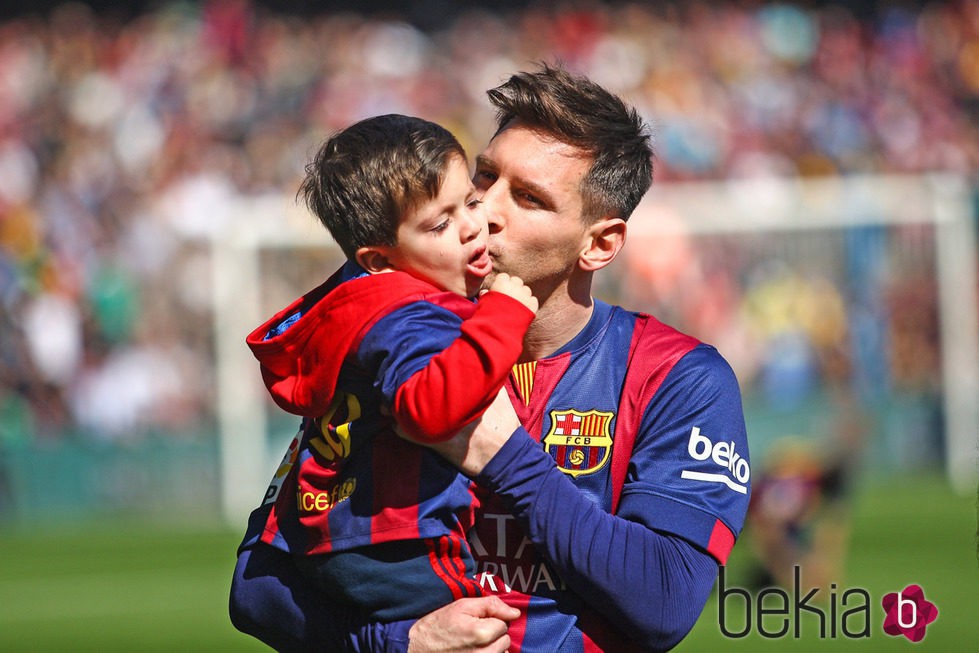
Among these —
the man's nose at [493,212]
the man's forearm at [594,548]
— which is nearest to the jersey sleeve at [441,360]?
the man's forearm at [594,548]

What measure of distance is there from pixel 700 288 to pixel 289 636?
10474mm

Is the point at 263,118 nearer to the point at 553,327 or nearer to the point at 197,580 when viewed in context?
the point at 197,580

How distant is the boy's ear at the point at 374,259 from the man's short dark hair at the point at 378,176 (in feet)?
0.05

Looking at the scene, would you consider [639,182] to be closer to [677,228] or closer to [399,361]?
[399,361]

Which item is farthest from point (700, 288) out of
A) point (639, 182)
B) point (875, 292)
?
point (639, 182)

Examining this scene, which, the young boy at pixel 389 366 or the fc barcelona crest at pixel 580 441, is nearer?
the young boy at pixel 389 366

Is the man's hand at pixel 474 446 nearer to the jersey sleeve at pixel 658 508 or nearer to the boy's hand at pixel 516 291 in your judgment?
the jersey sleeve at pixel 658 508

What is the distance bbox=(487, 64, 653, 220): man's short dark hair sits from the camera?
11.4ft

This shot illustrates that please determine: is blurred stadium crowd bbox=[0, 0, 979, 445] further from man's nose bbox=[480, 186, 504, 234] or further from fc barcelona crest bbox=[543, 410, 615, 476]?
fc barcelona crest bbox=[543, 410, 615, 476]

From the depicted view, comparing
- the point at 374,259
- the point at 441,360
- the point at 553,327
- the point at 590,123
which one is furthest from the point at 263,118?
the point at 441,360

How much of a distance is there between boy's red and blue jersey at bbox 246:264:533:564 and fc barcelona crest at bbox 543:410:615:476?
270 mm

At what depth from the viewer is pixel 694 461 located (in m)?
3.13

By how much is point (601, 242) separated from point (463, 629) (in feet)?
3.90

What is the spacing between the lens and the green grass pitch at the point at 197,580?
8.43 meters
